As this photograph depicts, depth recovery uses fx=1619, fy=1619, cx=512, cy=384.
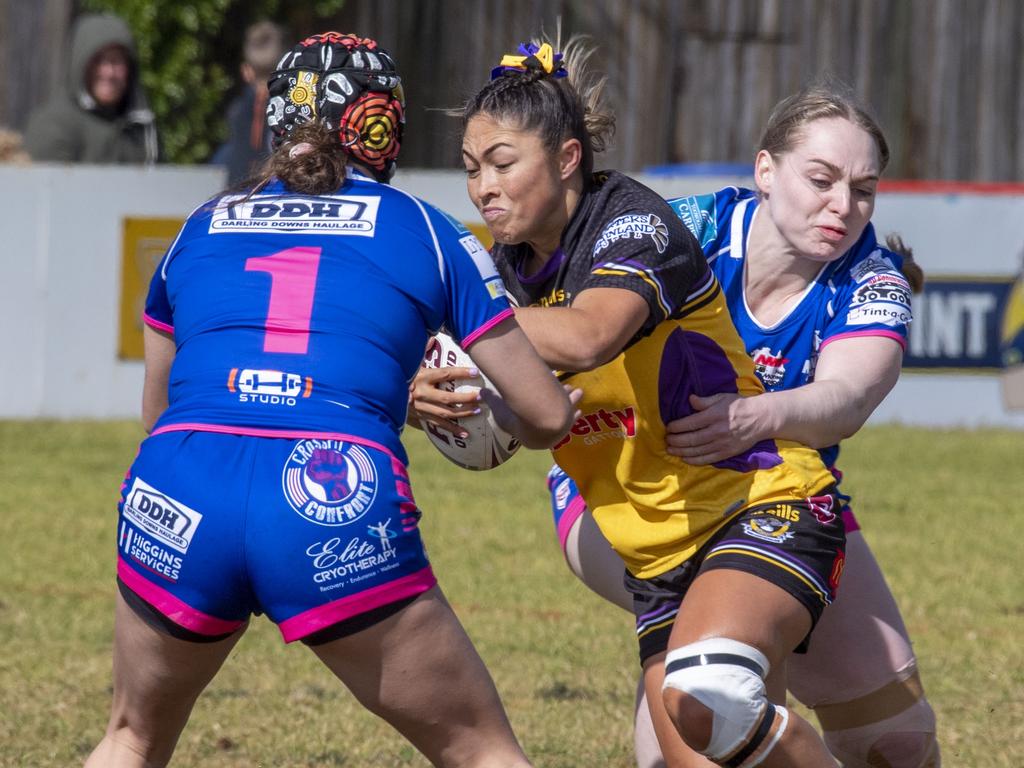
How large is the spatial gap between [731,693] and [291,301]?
110cm

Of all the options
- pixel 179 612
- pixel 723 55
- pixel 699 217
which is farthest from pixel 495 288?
pixel 723 55

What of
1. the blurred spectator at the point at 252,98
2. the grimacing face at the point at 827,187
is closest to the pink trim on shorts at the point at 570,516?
the grimacing face at the point at 827,187

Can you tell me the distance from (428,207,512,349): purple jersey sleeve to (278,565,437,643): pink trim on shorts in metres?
0.45

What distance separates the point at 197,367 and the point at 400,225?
1.48ft

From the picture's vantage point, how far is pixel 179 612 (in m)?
2.88

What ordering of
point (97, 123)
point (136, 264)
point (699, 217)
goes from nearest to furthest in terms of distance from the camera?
point (699, 217), point (136, 264), point (97, 123)

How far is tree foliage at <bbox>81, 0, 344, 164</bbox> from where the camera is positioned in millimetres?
15492

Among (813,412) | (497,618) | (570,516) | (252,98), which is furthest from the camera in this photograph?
(252,98)

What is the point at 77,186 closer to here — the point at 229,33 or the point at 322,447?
the point at 229,33

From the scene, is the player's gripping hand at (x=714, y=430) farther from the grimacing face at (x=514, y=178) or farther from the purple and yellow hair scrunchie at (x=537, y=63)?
the purple and yellow hair scrunchie at (x=537, y=63)

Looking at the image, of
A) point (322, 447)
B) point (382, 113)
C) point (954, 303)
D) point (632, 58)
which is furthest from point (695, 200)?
point (632, 58)

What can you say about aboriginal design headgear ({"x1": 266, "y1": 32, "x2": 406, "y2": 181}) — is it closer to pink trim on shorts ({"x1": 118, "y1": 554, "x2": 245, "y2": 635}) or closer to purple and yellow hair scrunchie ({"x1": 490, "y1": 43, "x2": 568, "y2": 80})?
purple and yellow hair scrunchie ({"x1": 490, "y1": 43, "x2": 568, "y2": 80})

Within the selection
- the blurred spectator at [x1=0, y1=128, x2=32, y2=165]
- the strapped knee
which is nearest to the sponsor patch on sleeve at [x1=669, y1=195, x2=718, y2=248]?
the strapped knee

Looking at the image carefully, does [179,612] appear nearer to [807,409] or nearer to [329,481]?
[329,481]
